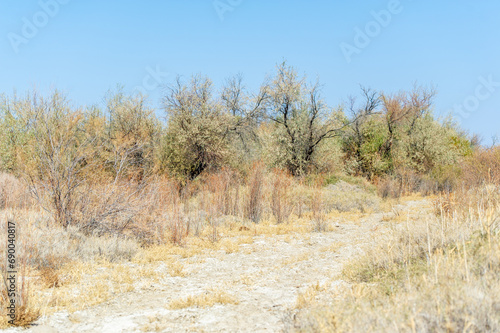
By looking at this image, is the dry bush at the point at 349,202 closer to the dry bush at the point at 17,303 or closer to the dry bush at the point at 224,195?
the dry bush at the point at 224,195

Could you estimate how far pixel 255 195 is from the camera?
13.0 metres

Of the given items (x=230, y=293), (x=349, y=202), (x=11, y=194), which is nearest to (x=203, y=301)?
(x=230, y=293)

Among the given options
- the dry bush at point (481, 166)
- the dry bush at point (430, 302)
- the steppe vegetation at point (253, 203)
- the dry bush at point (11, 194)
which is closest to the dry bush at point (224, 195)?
the steppe vegetation at point (253, 203)

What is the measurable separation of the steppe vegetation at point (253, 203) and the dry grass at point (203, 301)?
2 cm

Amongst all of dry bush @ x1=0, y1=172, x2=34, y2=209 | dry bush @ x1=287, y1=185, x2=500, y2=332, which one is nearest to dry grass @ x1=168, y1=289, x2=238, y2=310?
dry bush @ x1=287, y1=185, x2=500, y2=332

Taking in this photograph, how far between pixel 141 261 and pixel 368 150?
25.1 meters

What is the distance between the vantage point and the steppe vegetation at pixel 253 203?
409cm

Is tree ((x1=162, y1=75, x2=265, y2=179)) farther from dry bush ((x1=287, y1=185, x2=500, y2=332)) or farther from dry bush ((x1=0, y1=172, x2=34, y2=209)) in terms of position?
dry bush ((x1=287, y1=185, x2=500, y2=332))

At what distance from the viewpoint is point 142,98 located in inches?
997

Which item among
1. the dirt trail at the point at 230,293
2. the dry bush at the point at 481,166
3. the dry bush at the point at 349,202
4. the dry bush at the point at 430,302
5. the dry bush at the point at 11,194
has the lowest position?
the dirt trail at the point at 230,293

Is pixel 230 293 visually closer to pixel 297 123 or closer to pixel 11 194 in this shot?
pixel 11 194

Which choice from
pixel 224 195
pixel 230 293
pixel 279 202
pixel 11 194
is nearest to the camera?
pixel 230 293

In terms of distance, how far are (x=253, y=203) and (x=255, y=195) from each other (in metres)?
0.28

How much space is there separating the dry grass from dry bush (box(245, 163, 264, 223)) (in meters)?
7.55
